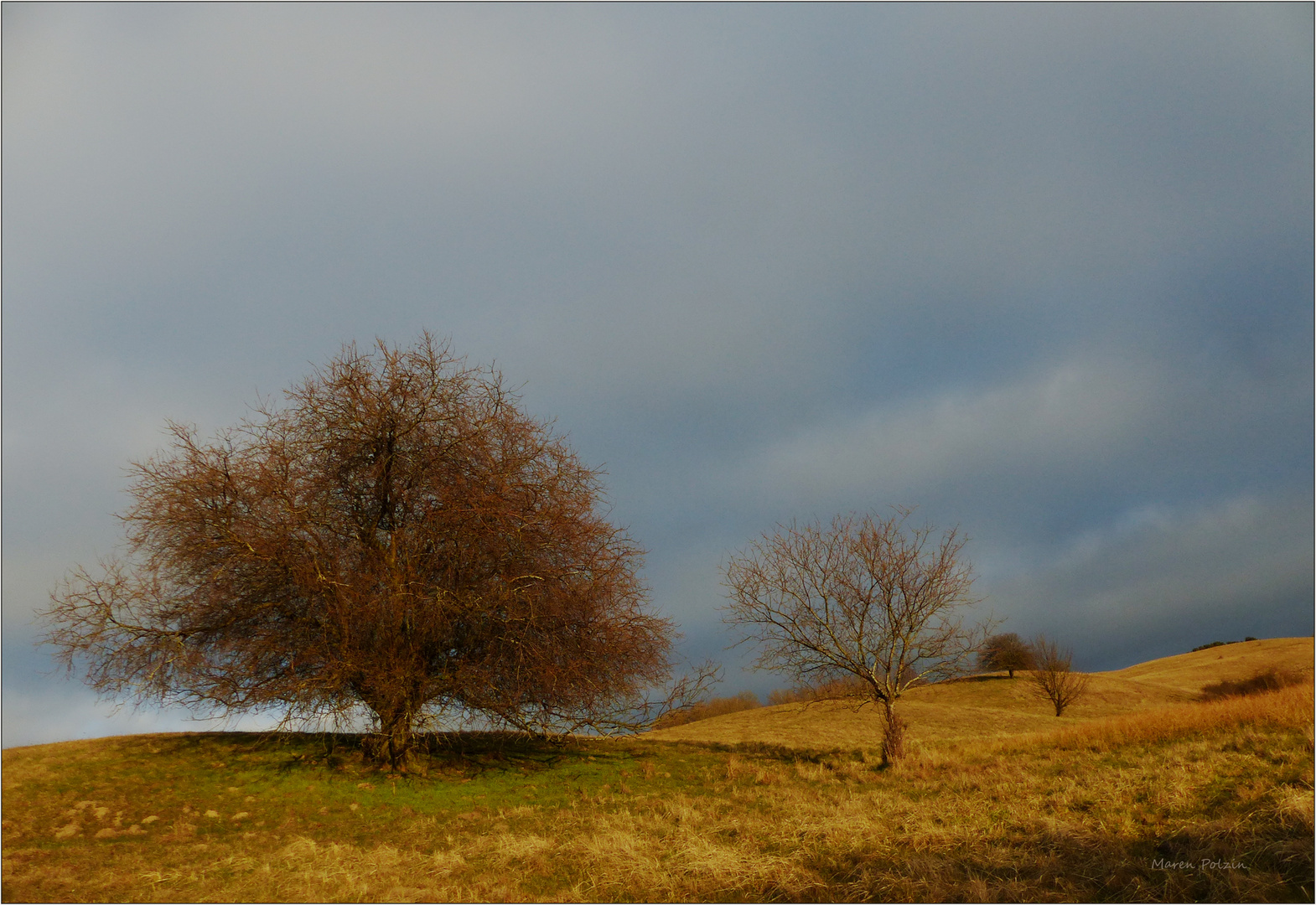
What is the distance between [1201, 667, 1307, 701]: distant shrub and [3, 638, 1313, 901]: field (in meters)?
36.4

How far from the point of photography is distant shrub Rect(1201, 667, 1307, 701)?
46.3 meters

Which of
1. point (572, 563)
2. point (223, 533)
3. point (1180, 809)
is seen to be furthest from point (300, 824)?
point (1180, 809)

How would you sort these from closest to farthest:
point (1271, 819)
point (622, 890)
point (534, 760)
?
point (1271, 819) → point (622, 890) → point (534, 760)

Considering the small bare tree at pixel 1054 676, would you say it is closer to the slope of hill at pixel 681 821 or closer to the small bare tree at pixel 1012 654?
the small bare tree at pixel 1012 654

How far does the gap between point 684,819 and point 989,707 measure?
Result: 44122mm

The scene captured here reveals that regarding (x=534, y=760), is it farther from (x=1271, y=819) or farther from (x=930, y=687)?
(x=930, y=687)

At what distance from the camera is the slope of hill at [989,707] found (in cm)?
3089

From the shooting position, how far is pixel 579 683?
1741 cm

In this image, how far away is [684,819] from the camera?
13.2 metres

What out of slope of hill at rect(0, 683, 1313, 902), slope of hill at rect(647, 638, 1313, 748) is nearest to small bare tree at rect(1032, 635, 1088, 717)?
slope of hill at rect(647, 638, 1313, 748)

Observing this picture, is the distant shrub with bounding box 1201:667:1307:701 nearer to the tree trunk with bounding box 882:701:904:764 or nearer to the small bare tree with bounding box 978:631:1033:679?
the small bare tree with bounding box 978:631:1033:679

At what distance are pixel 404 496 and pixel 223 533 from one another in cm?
402

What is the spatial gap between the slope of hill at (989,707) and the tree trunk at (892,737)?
254cm

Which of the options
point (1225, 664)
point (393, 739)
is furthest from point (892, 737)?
point (1225, 664)
